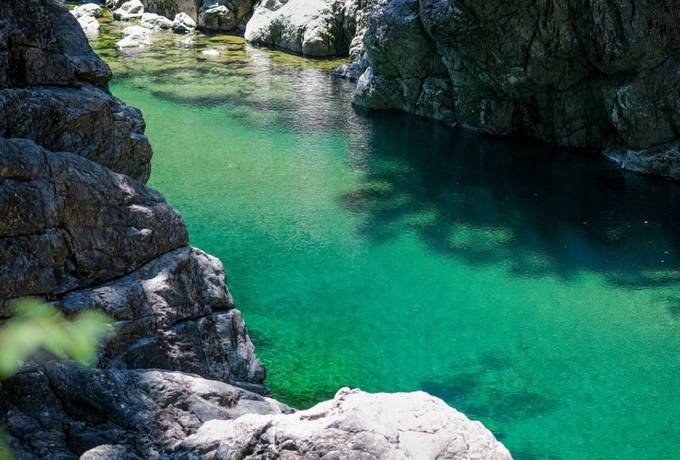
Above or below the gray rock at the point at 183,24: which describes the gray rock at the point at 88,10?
above

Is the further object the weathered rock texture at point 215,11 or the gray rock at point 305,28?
the weathered rock texture at point 215,11

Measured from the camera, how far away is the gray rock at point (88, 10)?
43.5m

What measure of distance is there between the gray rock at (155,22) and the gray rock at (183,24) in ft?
1.38

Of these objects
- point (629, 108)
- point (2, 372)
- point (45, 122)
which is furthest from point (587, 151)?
point (2, 372)

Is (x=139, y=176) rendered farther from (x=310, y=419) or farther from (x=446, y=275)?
(x=446, y=275)

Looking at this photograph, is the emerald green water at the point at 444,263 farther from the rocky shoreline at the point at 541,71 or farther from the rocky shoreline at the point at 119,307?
the rocky shoreline at the point at 119,307

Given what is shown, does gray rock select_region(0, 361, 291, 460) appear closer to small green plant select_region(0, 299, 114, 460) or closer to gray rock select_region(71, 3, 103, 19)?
small green plant select_region(0, 299, 114, 460)

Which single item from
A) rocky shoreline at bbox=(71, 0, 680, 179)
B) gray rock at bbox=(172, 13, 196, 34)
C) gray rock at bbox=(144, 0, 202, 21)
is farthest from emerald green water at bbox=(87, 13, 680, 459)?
gray rock at bbox=(144, 0, 202, 21)

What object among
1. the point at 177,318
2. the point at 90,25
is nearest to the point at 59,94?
the point at 177,318

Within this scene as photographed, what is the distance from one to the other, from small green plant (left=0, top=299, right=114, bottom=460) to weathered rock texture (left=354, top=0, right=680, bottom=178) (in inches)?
684

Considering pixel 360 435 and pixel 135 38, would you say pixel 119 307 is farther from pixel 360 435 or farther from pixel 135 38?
pixel 135 38

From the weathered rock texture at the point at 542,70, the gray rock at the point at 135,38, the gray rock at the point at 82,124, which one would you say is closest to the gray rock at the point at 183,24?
the gray rock at the point at 135,38

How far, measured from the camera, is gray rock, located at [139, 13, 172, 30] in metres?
42.7

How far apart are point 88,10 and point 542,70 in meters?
31.2
